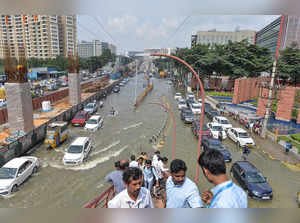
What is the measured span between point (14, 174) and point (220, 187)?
29.9 feet

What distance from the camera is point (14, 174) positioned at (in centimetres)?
813

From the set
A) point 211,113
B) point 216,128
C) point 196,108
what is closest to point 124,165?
point 216,128

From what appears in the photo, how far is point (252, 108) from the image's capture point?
1998cm

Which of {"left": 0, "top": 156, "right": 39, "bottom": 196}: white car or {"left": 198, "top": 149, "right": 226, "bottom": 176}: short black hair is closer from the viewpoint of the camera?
{"left": 198, "top": 149, "right": 226, "bottom": 176}: short black hair

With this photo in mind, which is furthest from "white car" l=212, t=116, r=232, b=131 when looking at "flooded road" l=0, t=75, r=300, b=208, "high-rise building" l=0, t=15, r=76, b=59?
"high-rise building" l=0, t=15, r=76, b=59

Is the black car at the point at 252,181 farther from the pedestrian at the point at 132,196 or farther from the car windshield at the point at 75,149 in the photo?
the car windshield at the point at 75,149

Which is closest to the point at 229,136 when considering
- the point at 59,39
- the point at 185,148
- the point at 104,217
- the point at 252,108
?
the point at 185,148

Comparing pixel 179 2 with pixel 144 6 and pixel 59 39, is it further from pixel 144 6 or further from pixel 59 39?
pixel 59 39

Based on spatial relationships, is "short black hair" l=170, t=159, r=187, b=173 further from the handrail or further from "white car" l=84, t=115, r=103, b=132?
"white car" l=84, t=115, r=103, b=132

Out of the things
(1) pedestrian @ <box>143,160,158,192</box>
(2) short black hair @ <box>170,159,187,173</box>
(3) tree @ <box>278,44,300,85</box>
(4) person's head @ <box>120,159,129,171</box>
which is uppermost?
(3) tree @ <box>278,44,300,85</box>

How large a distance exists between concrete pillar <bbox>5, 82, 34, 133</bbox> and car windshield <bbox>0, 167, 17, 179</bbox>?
4.28 meters

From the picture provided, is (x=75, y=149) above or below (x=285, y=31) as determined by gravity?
below

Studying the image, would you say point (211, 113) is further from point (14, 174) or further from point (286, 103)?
point (14, 174)

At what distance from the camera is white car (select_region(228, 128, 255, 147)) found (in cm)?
1244
